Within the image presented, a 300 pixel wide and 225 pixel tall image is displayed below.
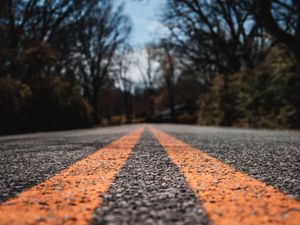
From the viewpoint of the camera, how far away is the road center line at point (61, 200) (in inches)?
49.3

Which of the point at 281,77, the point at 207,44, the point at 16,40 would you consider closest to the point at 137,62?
the point at 207,44

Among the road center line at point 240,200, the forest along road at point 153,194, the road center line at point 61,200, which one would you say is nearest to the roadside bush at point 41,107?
the forest along road at point 153,194

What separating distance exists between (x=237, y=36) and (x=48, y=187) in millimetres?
19924

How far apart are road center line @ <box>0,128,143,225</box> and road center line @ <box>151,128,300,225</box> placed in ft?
1.65

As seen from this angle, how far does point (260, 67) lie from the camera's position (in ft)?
43.4

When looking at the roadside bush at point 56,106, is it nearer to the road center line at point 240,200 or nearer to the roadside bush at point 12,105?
the roadside bush at point 12,105

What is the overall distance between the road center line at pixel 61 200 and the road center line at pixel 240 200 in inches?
19.8

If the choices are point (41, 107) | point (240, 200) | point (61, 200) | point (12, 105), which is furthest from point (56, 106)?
point (240, 200)

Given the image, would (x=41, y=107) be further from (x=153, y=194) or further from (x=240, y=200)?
(x=240, y=200)

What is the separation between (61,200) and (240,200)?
827 mm

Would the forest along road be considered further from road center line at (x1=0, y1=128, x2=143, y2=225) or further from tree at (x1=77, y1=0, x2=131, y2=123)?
tree at (x1=77, y1=0, x2=131, y2=123)

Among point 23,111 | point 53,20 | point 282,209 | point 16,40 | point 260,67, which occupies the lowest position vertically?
point 282,209

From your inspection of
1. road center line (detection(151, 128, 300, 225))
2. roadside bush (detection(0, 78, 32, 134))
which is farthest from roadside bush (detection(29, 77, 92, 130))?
road center line (detection(151, 128, 300, 225))

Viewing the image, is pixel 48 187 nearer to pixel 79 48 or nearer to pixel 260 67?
pixel 260 67
